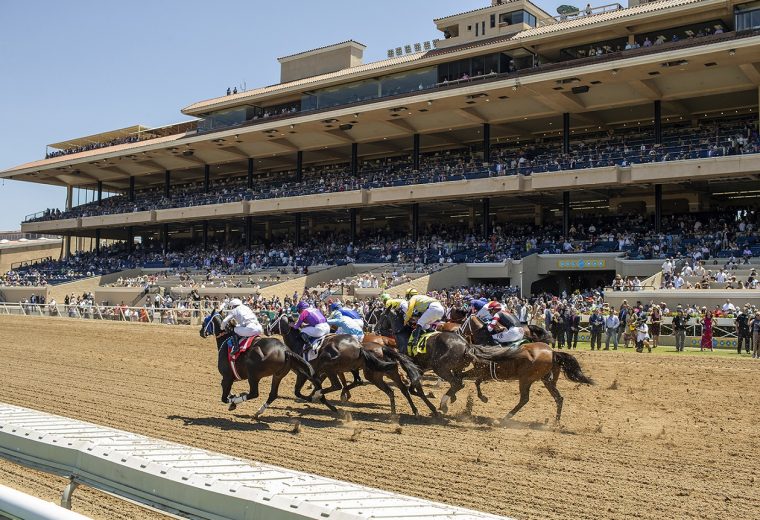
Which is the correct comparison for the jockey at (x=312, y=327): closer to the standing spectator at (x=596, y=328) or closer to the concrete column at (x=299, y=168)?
the standing spectator at (x=596, y=328)

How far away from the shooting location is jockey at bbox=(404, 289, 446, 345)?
12164mm

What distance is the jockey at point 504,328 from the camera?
11.6 metres

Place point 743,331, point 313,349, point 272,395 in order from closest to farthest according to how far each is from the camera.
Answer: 1. point 272,395
2. point 313,349
3. point 743,331

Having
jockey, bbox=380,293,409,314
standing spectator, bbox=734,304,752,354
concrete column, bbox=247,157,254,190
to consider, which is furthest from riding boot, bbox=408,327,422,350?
concrete column, bbox=247,157,254,190

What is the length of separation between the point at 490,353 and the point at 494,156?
3059 centimetres

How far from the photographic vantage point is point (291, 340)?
12211 millimetres

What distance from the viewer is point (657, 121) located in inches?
1323

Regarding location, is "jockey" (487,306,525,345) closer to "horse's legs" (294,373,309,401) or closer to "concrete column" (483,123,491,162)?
"horse's legs" (294,373,309,401)

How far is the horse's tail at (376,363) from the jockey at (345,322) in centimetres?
133

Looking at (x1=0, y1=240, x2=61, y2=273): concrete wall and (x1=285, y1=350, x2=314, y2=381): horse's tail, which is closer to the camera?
(x1=285, y1=350, x2=314, y2=381): horse's tail

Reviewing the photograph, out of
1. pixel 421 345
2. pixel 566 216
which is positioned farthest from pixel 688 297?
pixel 421 345

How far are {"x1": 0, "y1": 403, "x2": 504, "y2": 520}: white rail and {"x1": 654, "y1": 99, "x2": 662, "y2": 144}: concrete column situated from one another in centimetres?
3190

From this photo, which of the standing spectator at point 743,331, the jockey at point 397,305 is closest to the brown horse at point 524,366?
the jockey at point 397,305

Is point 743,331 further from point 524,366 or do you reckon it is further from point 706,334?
point 524,366
